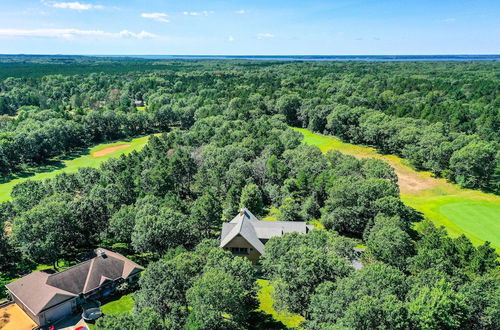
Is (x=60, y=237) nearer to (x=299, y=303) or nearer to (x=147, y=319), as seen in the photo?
(x=147, y=319)

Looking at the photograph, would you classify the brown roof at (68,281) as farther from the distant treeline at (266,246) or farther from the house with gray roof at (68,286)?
the distant treeline at (266,246)

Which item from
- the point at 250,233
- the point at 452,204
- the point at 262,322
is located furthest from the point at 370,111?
the point at 262,322

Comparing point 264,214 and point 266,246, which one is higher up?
point 266,246

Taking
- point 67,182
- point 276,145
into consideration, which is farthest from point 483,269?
point 67,182

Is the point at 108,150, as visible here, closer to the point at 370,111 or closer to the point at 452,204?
the point at 370,111

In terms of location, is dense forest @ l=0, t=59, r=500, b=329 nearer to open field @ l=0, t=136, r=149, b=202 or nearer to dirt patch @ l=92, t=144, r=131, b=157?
open field @ l=0, t=136, r=149, b=202

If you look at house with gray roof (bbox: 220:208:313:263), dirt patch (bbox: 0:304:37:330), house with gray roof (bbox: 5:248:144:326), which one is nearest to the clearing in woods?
house with gray roof (bbox: 5:248:144:326)
